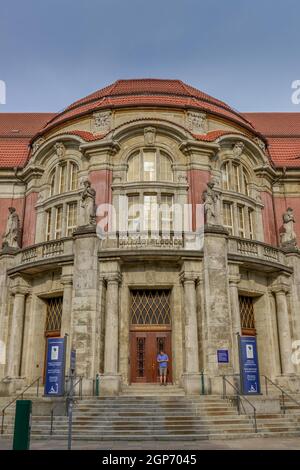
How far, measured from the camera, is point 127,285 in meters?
19.0

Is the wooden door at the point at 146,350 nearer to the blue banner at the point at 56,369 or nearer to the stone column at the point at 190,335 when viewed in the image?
the stone column at the point at 190,335

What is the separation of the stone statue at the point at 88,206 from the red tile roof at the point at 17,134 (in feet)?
24.6

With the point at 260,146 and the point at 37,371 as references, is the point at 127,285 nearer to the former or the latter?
the point at 37,371

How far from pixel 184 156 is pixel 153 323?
820cm

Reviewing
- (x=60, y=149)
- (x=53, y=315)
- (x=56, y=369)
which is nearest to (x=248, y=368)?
(x=56, y=369)

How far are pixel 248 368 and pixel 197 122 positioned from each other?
12555 millimetres

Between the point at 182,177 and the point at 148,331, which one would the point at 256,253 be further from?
the point at 148,331

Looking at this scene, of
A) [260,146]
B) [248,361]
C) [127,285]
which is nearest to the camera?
[248,361]

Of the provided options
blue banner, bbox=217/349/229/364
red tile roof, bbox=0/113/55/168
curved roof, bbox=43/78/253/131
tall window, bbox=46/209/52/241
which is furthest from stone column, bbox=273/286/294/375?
red tile roof, bbox=0/113/55/168

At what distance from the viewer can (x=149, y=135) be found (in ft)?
70.5

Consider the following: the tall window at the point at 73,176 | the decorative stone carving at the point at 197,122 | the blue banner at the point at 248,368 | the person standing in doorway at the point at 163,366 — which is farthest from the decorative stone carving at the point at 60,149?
the blue banner at the point at 248,368

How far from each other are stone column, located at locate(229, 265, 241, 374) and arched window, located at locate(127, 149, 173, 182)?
5.66 m

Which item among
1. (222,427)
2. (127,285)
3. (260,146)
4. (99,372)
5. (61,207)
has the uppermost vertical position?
(260,146)

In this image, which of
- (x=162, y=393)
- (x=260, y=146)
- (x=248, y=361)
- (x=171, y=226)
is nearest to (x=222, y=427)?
(x=248, y=361)
